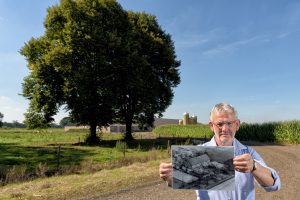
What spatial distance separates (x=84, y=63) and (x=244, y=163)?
39.5 m

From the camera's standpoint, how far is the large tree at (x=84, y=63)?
41594 millimetres

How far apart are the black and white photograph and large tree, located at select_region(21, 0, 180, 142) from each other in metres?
37.0

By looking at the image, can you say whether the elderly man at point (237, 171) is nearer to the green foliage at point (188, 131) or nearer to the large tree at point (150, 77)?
the large tree at point (150, 77)

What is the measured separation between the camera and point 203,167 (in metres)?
3.98

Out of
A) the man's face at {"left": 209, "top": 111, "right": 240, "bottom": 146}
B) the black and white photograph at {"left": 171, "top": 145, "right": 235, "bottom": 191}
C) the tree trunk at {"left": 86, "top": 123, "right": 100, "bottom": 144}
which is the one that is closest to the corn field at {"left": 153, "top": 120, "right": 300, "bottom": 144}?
the tree trunk at {"left": 86, "top": 123, "right": 100, "bottom": 144}

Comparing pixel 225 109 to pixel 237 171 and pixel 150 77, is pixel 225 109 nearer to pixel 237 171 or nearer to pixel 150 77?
pixel 237 171

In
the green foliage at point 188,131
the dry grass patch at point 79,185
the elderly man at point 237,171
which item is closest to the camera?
the elderly man at point 237,171

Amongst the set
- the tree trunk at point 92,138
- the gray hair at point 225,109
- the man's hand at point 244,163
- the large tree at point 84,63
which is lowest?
the man's hand at point 244,163

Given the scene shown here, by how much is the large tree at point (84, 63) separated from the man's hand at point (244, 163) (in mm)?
37372

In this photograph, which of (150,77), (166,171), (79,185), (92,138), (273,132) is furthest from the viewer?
(273,132)

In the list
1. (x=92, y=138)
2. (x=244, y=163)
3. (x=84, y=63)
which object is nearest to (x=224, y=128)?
(x=244, y=163)

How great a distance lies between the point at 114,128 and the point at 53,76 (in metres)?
53.6

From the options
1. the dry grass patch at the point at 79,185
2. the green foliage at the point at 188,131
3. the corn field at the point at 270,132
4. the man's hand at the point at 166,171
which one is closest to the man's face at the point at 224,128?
the man's hand at the point at 166,171

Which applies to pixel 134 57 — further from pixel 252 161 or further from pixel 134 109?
pixel 252 161
